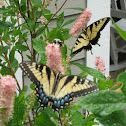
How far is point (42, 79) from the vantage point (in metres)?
0.78

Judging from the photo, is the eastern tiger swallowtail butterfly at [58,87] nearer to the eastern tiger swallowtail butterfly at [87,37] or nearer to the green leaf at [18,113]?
the green leaf at [18,113]

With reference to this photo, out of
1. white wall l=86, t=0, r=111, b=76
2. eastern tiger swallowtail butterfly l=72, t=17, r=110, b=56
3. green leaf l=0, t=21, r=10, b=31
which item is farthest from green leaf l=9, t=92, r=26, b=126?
white wall l=86, t=0, r=111, b=76

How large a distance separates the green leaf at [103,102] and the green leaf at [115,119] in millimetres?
31

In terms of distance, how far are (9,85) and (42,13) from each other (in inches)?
24.5

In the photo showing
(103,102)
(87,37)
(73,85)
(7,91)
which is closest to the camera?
(103,102)

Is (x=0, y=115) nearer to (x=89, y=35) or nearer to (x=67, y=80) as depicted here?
(x=67, y=80)

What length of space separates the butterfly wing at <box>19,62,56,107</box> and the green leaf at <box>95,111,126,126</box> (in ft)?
1.13

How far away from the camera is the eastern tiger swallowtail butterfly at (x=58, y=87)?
28.3 inches

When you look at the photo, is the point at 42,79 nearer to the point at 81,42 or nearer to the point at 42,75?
the point at 42,75

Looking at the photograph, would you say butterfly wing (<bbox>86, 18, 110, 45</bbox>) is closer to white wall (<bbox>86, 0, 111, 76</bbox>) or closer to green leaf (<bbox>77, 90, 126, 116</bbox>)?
green leaf (<bbox>77, 90, 126, 116</bbox>)

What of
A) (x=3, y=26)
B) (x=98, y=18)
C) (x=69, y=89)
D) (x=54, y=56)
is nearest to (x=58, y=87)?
(x=69, y=89)

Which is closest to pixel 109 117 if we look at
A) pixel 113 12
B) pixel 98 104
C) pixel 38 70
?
pixel 98 104

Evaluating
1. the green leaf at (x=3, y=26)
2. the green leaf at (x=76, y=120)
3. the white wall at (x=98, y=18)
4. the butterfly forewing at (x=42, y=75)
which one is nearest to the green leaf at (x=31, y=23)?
the green leaf at (x=3, y=26)

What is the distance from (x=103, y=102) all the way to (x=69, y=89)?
0.39 metres
